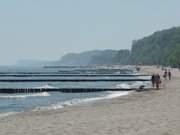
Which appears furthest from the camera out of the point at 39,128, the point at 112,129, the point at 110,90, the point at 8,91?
the point at 8,91

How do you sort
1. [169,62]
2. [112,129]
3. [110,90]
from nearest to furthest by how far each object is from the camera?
[112,129]
[110,90]
[169,62]

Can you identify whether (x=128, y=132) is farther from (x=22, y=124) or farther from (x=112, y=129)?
(x=22, y=124)

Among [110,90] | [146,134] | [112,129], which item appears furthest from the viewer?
[110,90]

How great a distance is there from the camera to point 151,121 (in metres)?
18.2

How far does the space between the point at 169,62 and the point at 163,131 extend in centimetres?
16450

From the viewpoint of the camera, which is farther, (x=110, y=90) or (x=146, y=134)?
(x=110, y=90)

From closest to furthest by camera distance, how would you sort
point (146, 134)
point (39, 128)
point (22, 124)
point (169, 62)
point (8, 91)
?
point (146, 134) → point (39, 128) → point (22, 124) → point (8, 91) → point (169, 62)

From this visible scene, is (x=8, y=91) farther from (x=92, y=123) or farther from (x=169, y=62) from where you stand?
(x=169, y=62)

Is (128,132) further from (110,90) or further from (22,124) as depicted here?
(110,90)

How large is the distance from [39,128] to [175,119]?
488cm

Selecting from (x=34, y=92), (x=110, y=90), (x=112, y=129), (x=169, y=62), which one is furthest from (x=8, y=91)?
(x=169, y=62)

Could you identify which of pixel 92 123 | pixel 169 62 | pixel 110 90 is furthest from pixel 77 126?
pixel 169 62

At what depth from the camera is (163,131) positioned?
15.2 m

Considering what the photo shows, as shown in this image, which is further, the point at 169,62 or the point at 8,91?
the point at 169,62
